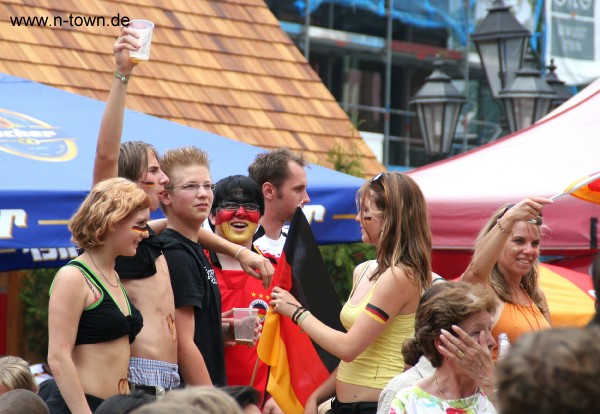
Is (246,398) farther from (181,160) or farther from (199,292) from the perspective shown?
(181,160)

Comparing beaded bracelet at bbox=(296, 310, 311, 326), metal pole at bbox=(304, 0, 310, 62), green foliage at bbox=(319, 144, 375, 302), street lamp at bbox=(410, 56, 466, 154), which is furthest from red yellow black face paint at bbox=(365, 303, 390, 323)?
metal pole at bbox=(304, 0, 310, 62)

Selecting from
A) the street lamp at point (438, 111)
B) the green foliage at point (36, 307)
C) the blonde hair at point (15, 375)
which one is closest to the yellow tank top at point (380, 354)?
the blonde hair at point (15, 375)

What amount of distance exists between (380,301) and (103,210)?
1.11m

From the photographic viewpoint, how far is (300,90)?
30.8 feet

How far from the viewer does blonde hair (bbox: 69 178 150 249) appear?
13.0 feet

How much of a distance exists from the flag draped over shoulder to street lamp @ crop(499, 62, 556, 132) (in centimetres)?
541

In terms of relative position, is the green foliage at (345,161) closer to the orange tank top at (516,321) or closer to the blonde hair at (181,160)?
the orange tank top at (516,321)

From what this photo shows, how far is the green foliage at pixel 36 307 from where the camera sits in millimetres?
8148

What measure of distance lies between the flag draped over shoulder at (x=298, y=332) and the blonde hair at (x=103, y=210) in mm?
876

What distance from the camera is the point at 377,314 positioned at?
4.14m

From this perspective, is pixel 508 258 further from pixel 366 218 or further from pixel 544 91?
pixel 544 91

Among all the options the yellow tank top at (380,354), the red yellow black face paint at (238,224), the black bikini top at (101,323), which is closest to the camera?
the black bikini top at (101,323)

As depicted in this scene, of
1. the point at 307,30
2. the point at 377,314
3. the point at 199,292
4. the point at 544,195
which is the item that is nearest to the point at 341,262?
the point at 544,195

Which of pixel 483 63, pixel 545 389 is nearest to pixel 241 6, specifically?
pixel 483 63
